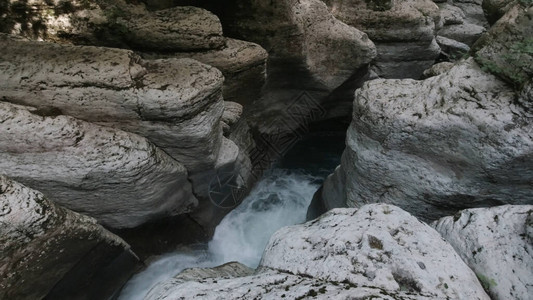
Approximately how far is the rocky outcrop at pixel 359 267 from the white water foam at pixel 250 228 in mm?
3729

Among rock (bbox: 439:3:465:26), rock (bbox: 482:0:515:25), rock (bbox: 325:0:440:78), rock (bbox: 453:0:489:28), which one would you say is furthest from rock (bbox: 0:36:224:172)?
rock (bbox: 453:0:489:28)

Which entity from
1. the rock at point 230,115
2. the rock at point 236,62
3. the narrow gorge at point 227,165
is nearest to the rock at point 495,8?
the narrow gorge at point 227,165

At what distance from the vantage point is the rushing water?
308 inches

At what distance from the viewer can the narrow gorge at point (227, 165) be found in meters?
3.86

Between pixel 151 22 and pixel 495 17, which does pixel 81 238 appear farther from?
pixel 495 17

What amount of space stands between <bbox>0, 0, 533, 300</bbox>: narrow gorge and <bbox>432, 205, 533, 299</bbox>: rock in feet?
0.05

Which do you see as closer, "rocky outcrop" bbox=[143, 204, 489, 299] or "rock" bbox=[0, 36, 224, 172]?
"rocky outcrop" bbox=[143, 204, 489, 299]

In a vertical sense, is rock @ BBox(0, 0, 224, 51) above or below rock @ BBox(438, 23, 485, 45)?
below

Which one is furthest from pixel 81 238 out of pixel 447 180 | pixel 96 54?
pixel 447 180

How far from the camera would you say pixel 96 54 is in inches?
245

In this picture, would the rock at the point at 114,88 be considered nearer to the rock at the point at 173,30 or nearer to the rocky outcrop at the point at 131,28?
the rocky outcrop at the point at 131,28

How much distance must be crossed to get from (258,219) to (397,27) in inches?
338

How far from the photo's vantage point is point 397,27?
41.3 ft

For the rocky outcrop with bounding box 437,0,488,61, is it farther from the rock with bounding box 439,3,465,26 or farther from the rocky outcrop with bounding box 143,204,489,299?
the rocky outcrop with bounding box 143,204,489,299
